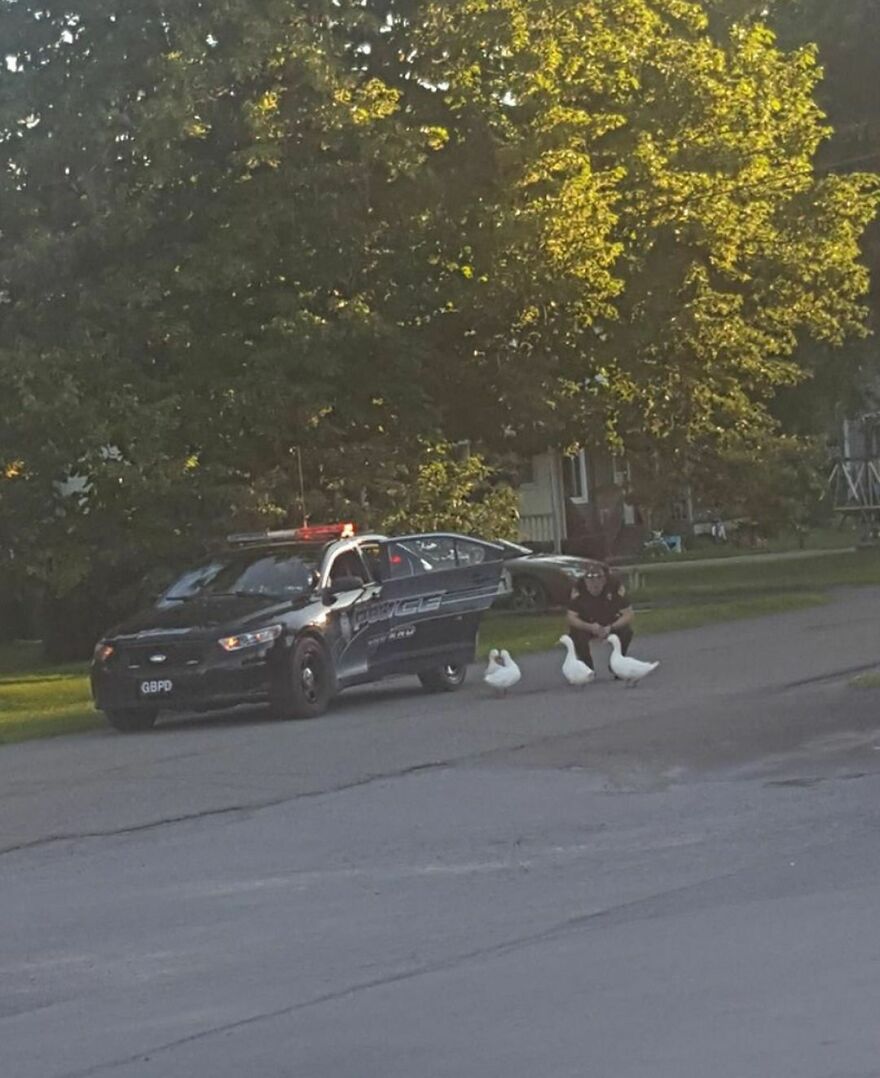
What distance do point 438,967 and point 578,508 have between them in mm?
46180

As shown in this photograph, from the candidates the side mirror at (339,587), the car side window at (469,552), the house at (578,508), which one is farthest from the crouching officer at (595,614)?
the house at (578,508)

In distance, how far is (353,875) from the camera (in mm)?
10555

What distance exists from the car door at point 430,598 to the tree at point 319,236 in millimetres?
6704

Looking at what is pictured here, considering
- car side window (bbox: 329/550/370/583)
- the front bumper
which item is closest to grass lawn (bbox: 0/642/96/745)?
the front bumper

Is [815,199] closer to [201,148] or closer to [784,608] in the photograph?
[784,608]

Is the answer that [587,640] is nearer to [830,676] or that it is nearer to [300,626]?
[830,676]

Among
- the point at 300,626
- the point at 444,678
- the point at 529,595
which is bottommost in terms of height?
the point at 444,678

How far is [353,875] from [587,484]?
4543cm

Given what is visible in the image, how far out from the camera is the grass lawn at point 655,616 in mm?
21203

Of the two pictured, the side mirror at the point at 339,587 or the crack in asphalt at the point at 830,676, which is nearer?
the crack in asphalt at the point at 830,676

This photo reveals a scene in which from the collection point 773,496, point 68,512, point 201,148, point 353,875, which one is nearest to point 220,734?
point 353,875

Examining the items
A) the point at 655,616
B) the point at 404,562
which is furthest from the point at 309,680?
the point at 655,616

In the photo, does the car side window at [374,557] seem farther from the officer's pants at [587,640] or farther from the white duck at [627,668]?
the white duck at [627,668]

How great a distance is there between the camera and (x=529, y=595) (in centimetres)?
3488
